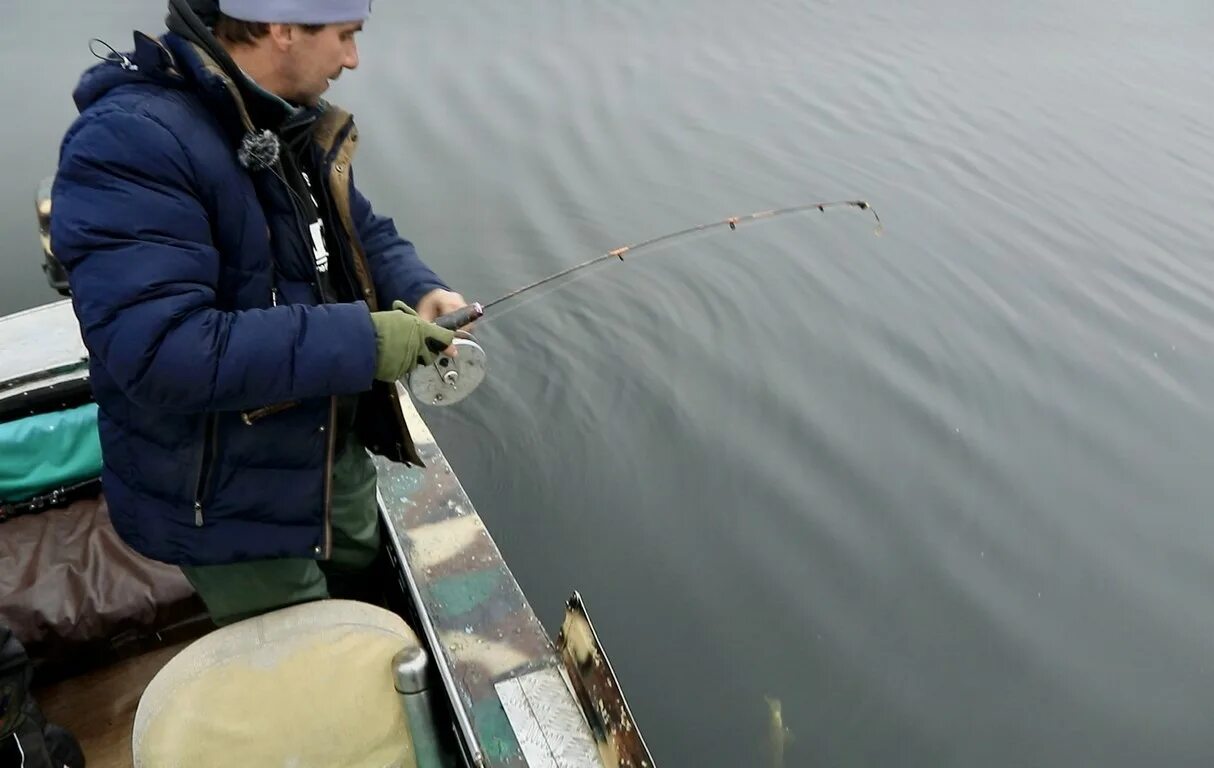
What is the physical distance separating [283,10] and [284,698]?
1.33 meters

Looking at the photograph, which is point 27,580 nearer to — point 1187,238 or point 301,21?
point 301,21

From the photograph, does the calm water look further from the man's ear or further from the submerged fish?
the man's ear

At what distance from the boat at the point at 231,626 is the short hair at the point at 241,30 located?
0.80 metres

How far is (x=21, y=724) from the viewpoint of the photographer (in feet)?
6.23

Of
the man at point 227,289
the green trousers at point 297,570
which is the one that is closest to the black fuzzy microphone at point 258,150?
the man at point 227,289

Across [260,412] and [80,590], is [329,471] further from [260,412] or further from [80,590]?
[80,590]

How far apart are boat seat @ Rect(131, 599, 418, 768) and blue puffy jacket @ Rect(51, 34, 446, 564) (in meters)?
0.19

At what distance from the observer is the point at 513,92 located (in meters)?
7.45

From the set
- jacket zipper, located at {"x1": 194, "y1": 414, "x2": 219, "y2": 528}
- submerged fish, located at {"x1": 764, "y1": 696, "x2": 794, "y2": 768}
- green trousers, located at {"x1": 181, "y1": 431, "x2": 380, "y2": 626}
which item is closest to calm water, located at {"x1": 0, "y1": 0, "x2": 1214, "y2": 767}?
submerged fish, located at {"x1": 764, "y1": 696, "x2": 794, "y2": 768}

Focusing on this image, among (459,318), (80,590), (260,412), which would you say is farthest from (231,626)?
(459,318)

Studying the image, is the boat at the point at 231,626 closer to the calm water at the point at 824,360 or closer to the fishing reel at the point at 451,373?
the fishing reel at the point at 451,373

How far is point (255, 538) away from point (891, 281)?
4.52 m

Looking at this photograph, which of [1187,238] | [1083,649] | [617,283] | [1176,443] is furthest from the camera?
[1187,238]

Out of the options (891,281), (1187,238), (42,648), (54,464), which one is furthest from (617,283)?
(1187,238)
